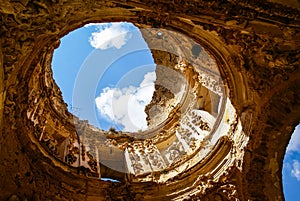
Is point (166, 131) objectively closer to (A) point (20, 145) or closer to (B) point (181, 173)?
(B) point (181, 173)

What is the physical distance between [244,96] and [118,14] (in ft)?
13.7

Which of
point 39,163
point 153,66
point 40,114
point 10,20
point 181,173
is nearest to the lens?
point 10,20

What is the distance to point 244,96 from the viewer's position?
33.8ft

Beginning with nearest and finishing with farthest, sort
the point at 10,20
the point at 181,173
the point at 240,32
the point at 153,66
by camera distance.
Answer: the point at 10,20
the point at 240,32
the point at 181,173
the point at 153,66

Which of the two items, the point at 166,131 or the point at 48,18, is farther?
the point at 166,131

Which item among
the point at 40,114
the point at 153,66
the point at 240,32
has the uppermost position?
the point at 153,66

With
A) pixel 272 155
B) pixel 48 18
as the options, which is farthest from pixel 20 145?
pixel 272 155

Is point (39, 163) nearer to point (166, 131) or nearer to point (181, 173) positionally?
point (181, 173)

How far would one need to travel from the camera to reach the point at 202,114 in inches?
560

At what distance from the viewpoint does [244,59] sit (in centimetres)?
957

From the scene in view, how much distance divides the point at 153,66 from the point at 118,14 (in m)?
12.0

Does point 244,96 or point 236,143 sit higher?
point 244,96

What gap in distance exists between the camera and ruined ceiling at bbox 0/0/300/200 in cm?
741

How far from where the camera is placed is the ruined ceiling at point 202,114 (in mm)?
7410
